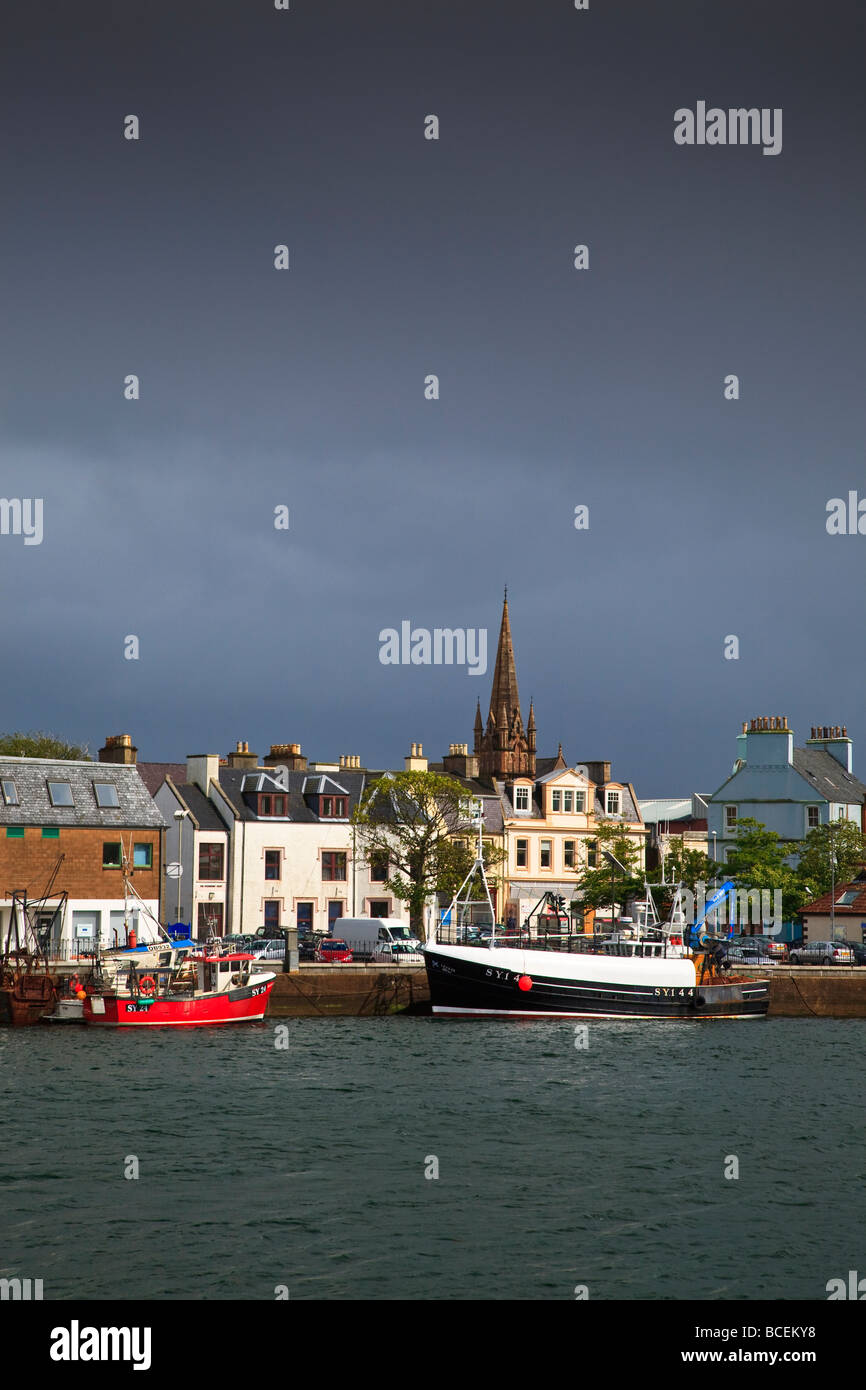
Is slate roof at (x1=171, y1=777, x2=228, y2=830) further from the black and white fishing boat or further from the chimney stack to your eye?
the black and white fishing boat

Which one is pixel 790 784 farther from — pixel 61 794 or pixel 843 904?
pixel 61 794

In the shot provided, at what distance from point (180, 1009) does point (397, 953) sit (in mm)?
16299

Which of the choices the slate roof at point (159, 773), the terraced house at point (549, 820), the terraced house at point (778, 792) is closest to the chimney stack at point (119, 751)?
the slate roof at point (159, 773)

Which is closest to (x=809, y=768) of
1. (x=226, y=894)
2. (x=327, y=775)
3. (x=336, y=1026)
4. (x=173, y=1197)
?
(x=327, y=775)

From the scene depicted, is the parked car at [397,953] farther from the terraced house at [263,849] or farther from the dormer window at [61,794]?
the dormer window at [61,794]

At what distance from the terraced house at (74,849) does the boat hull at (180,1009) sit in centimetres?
637

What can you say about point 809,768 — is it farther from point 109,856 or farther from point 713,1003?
point 109,856

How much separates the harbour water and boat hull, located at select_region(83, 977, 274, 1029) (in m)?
3.96

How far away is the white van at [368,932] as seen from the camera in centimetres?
7806

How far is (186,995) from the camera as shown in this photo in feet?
194

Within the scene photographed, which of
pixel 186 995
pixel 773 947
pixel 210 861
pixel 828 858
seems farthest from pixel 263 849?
pixel 828 858

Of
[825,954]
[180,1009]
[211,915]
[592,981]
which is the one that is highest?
[211,915]

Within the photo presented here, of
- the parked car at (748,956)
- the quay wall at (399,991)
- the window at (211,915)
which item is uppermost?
the window at (211,915)
